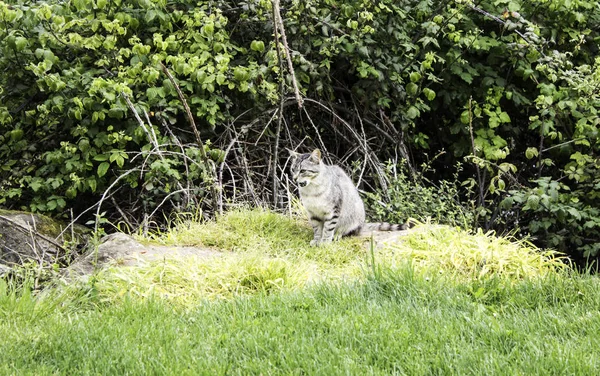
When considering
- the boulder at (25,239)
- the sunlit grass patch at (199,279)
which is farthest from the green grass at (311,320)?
the boulder at (25,239)

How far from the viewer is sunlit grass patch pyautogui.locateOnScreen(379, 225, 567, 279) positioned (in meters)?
5.25

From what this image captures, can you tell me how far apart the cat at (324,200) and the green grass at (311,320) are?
0.83 m

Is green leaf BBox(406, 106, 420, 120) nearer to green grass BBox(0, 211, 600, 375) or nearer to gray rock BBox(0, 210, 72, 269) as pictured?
green grass BBox(0, 211, 600, 375)

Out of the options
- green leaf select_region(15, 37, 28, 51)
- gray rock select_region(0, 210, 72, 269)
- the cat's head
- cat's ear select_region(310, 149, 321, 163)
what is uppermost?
green leaf select_region(15, 37, 28, 51)

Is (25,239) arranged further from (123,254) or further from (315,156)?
(315,156)

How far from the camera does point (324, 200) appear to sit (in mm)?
6242

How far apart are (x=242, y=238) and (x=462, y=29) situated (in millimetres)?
4057

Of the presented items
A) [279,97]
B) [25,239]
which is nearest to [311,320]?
[25,239]

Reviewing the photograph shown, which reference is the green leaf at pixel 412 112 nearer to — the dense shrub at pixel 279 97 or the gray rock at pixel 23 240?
the dense shrub at pixel 279 97

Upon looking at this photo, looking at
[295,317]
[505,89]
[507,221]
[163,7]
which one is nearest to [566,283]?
[295,317]

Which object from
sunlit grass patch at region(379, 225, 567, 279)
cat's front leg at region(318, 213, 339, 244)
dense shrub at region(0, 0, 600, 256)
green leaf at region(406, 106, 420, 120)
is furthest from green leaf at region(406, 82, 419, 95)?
sunlit grass patch at region(379, 225, 567, 279)

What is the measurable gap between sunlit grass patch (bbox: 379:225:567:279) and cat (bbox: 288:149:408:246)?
701mm

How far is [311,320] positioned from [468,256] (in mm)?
2039

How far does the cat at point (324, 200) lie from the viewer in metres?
6.20
